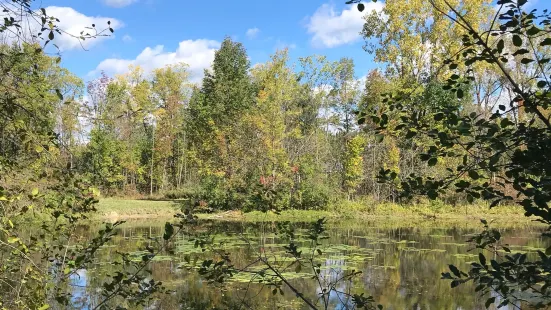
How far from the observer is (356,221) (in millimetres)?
18859

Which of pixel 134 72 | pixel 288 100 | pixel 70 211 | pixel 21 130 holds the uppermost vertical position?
pixel 134 72

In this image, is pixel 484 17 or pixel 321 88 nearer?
pixel 484 17

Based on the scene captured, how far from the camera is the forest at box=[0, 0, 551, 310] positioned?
4.64ft

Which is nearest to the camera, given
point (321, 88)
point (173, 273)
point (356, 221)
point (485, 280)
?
point (485, 280)

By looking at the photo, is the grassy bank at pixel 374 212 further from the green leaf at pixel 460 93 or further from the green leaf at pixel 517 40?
the green leaf at pixel 517 40

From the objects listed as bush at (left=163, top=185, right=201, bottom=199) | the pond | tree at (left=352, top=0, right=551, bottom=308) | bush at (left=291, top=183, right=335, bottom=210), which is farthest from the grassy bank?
tree at (left=352, top=0, right=551, bottom=308)

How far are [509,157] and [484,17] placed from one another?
66.9 ft

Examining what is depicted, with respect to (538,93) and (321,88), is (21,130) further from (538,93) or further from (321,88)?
(321,88)

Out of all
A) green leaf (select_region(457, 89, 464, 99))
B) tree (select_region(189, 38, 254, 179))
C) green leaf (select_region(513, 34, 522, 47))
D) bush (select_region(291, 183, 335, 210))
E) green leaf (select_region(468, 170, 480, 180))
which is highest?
tree (select_region(189, 38, 254, 179))

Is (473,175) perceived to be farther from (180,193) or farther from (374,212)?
(180,193)

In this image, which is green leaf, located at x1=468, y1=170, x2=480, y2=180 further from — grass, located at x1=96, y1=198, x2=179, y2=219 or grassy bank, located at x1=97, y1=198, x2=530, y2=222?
grass, located at x1=96, y1=198, x2=179, y2=219

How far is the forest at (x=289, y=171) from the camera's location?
141cm

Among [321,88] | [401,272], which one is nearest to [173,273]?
[401,272]

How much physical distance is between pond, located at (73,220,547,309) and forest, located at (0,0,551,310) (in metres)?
0.07
